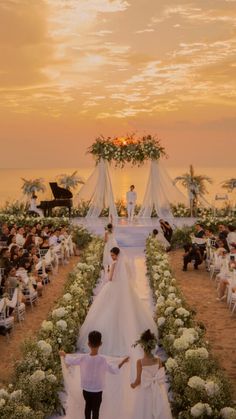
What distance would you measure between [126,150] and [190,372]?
19726 millimetres

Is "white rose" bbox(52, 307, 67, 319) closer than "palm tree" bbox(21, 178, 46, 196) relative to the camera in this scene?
Yes

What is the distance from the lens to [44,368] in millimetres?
7641

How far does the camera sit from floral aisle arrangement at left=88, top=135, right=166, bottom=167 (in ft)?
85.3

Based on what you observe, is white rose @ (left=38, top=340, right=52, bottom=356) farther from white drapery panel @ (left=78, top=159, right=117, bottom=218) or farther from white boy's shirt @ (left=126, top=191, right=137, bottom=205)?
white boy's shirt @ (left=126, top=191, right=137, bottom=205)

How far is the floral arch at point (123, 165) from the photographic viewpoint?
2583 centimetres

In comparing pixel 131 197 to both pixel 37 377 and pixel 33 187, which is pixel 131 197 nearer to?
pixel 33 187

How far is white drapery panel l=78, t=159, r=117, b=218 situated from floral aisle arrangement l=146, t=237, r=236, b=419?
52.0ft

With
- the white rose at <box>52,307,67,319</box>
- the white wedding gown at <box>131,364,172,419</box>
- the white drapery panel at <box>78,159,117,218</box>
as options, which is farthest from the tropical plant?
the white wedding gown at <box>131,364,172,419</box>

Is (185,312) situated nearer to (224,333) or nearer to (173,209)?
(224,333)

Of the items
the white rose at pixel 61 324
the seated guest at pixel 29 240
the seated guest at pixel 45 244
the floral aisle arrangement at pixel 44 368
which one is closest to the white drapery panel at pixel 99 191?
the seated guest at pixel 45 244

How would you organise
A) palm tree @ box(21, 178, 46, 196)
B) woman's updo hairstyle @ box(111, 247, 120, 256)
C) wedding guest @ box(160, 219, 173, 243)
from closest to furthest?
woman's updo hairstyle @ box(111, 247, 120, 256), wedding guest @ box(160, 219, 173, 243), palm tree @ box(21, 178, 46, 196)

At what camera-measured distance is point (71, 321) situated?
977cm

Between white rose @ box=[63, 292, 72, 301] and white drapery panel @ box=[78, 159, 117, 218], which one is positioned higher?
white drapery panel @ box=[78, 159, 117, 218]

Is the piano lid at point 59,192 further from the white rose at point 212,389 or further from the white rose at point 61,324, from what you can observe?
the white rose at point 212,389
